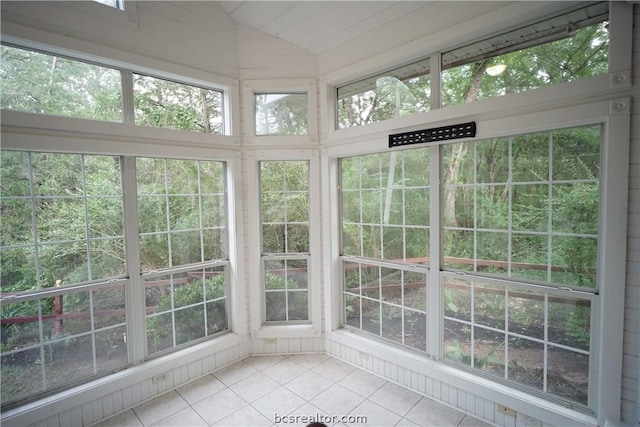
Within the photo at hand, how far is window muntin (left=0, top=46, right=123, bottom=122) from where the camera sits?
1.99m

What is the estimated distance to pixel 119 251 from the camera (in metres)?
2.50

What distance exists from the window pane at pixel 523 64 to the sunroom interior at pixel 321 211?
0.04 feet

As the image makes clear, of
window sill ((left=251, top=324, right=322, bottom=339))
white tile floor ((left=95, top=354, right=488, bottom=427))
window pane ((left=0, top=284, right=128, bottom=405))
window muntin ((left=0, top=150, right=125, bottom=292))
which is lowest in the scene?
white tile floor ((left=95, top=354, right=488, bottom=427))

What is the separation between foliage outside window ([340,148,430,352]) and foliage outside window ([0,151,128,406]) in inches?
85.4

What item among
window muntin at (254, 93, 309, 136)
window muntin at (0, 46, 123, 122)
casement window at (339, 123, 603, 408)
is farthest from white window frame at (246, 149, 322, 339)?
window muntin at (0, 46, 123, 122)

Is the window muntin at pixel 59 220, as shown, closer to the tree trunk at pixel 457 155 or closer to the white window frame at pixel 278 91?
the white window frame at pixel 278 91

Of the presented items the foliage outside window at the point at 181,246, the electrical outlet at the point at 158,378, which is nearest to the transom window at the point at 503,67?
the foliage outside window at the point at 181,246

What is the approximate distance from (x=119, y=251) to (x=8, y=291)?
0.69 meters

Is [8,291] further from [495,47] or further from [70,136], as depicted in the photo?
[495,47]

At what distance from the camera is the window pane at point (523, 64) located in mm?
1812

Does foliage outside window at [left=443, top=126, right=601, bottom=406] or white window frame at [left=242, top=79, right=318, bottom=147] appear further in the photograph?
white window frame at [left=242, top=79, right=318, bottom=147]

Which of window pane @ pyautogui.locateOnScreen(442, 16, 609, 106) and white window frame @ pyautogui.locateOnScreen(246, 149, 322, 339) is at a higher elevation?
window pane @ pyautogui.locateOnScreen(442, 16, 609, 106)

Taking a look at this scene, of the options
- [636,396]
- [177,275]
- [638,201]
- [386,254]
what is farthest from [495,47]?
[177,275]

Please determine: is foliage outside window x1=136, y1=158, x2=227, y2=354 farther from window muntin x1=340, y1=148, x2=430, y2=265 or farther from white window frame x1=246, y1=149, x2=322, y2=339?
window muntin x1=340, y1=148, x2=430, y2=265
